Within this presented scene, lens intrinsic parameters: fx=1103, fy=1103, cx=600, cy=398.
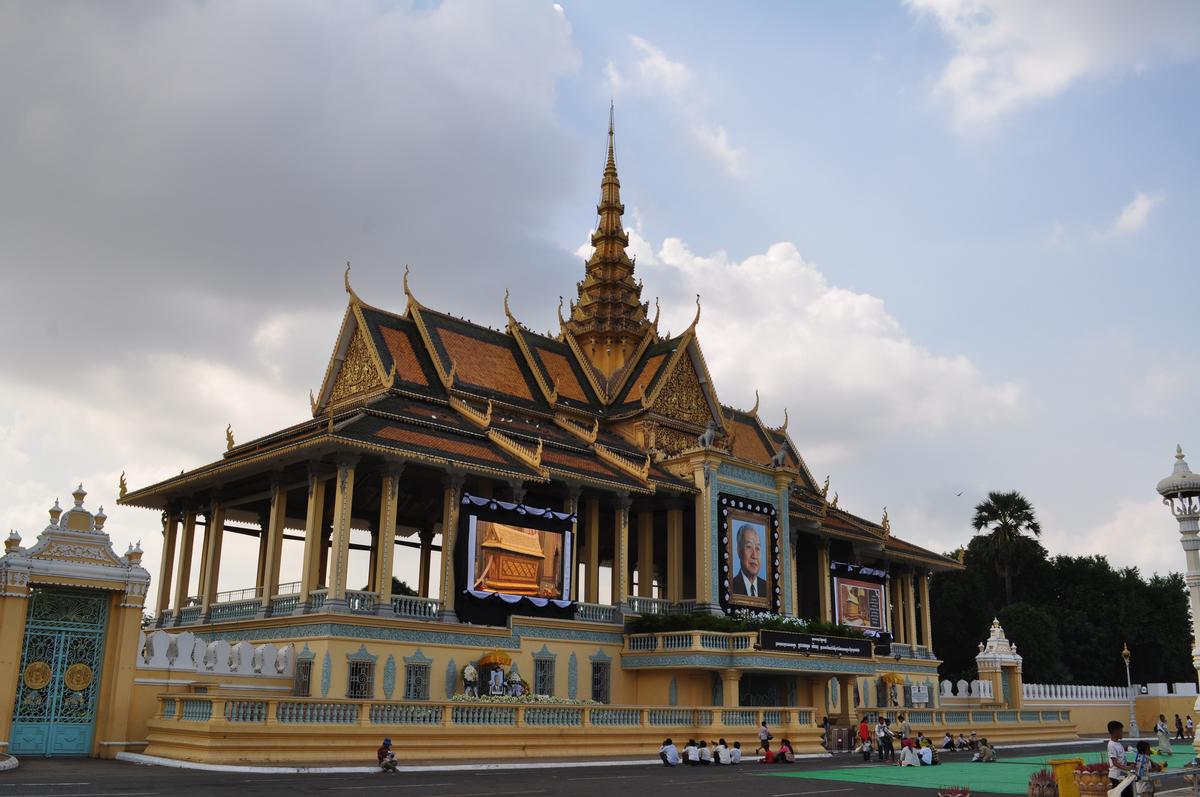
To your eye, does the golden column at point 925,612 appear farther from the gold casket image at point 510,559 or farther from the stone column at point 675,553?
the gold casket image at point 510,559

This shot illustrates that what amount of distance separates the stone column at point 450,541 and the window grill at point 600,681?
16.6 ft

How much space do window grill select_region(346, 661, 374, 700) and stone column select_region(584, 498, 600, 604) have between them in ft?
30.0

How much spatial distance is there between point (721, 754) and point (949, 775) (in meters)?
5.01

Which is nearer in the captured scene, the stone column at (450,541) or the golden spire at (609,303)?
the stone column at (450,541)

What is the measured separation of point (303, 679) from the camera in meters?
25.8

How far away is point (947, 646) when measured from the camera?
60.9 m

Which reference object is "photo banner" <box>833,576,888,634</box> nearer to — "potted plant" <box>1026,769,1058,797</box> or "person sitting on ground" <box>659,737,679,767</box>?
"person sitting on ground" <box>659,737,679,767</box>

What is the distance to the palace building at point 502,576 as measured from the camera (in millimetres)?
23109

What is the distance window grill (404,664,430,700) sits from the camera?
27.1 m

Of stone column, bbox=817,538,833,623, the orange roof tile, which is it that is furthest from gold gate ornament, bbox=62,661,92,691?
stone column, bbox=817,538,833,623

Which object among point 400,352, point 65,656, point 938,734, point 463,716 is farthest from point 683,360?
point 65,656

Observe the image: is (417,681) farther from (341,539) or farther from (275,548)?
(275,548)

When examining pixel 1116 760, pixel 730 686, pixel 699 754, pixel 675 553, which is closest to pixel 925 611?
pixel 675 553

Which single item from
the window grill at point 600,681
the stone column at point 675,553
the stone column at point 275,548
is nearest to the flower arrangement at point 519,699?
the window grill at point 600,681
